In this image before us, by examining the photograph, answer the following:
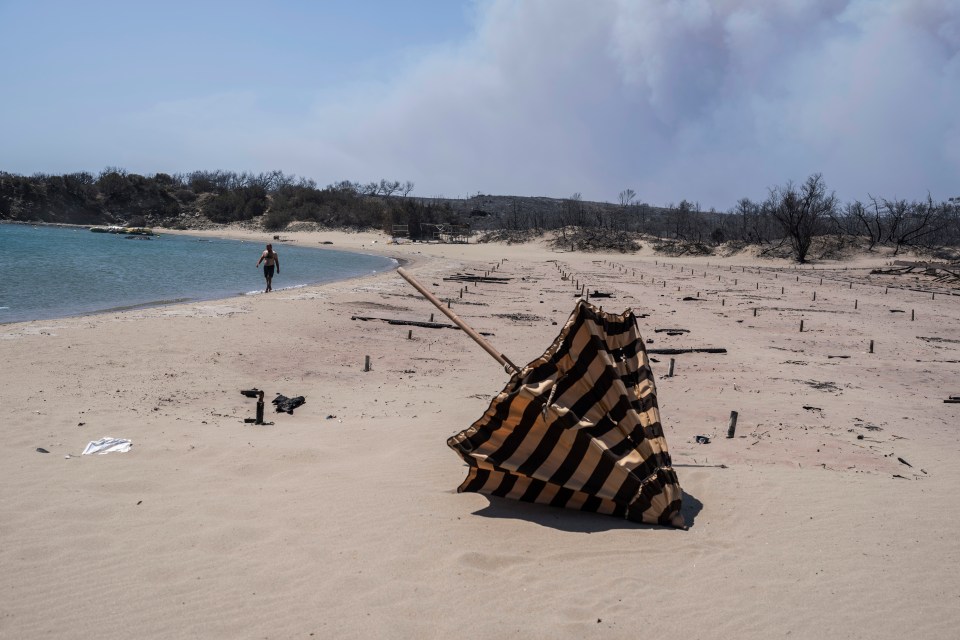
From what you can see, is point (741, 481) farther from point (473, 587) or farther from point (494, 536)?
point (473, 587)

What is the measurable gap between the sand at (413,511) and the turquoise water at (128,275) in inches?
338

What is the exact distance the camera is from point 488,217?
8231 centimetres

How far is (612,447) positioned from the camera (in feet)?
16.8

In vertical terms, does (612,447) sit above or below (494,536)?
above

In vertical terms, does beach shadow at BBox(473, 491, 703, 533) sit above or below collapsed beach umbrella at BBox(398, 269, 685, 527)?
below

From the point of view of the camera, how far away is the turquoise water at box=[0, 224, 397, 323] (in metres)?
19.8

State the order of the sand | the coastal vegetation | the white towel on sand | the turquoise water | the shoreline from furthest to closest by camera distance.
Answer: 1. the coastal vegetation
2. the turquoise water
3. the shoreline
4. the white towel on sand
5. the sand

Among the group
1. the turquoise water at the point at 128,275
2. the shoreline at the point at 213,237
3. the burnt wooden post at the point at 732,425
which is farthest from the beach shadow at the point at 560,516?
the turquoise water at the point at 128,275

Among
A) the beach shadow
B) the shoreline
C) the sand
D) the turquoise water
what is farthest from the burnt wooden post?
the turquoise water

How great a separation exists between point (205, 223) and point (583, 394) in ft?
273

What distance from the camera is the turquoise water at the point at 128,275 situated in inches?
781

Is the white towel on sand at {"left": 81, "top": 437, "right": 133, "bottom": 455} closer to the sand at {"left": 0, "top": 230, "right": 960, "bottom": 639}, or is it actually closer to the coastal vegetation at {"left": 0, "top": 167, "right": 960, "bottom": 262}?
the sand at {"left": 0, "top": 230, "right": 960, "bottom": 639}

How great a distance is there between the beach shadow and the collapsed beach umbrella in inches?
2.1

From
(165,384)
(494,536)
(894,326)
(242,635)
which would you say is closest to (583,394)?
(494,536)
